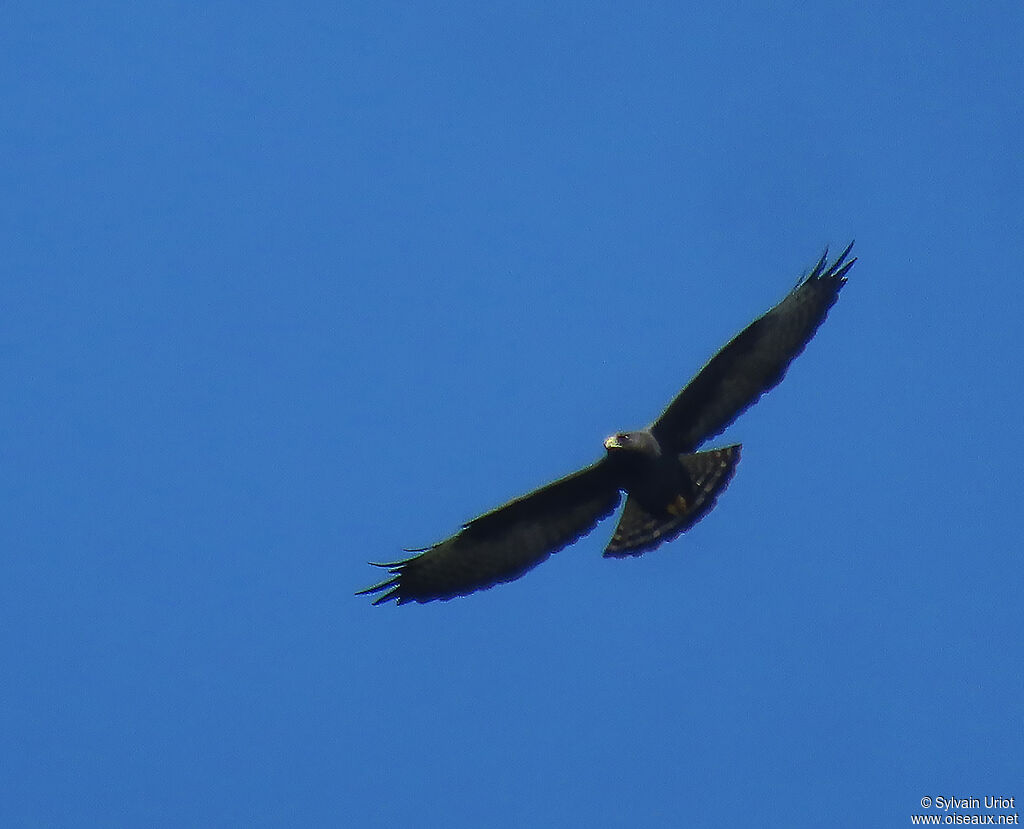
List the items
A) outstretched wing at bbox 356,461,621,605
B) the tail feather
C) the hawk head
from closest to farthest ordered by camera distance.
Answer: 1. the hawk head
2. the tail feather
3. outstretched wing at bbox 356,461,621,605

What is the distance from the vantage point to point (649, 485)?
35.6ft

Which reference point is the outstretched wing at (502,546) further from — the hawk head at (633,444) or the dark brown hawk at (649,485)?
the hawk head at (633,444)

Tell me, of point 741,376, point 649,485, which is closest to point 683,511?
point 649,485

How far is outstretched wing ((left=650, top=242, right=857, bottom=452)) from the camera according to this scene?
10898mm

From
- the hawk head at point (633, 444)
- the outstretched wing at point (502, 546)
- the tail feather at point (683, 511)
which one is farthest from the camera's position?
the outstretched wing at point (502, 546)

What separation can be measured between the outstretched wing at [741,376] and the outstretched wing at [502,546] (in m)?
0.61

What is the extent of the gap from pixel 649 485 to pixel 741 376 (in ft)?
3.20

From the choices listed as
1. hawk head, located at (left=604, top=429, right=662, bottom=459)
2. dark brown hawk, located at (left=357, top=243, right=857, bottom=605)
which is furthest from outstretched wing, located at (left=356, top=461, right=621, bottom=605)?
hawk head, located at (left=604, top=429, right=662, bottom=459)

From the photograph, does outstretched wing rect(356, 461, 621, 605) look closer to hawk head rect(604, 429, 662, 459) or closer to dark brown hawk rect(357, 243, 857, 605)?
dark brown hawk rect(357, 243, 857, 605)

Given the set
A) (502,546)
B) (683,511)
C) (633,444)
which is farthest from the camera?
(502,546)

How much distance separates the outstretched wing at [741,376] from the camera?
10.9 m

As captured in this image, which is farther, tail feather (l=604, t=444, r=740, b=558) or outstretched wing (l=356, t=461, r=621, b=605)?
outstretched wing (l=356, t=461, r=621, b=605)

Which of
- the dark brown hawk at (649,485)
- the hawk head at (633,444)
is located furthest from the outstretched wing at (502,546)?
the hawk head at (633,444)

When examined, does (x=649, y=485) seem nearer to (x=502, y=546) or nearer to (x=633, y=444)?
(x=633, y=444)
